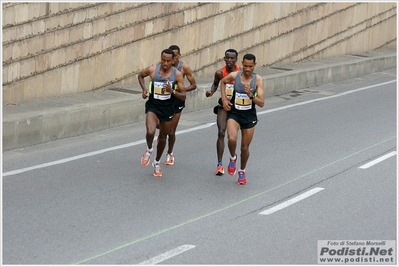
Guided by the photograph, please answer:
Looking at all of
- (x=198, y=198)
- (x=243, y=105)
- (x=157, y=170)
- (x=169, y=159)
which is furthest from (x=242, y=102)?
(x=169, y=159)

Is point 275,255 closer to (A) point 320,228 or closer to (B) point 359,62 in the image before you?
(A) point 320,228

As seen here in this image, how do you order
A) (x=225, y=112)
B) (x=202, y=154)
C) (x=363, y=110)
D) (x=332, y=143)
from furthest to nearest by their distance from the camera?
(x=363, y=110)
(x=332, y=143)
(x=202, y=154)
(x=225, y=112)

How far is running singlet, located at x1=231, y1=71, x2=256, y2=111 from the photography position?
38.6ft

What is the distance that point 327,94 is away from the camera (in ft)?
71.1

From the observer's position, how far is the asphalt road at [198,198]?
28.5 ft

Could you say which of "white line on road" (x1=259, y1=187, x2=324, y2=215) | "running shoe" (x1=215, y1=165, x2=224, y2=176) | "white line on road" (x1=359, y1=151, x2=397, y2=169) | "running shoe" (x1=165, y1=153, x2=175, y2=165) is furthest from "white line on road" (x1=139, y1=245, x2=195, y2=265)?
"white line on road" (x1=359, y1=151, x2=397, y2=169)

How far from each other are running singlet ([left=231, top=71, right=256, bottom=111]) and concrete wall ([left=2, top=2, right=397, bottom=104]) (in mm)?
5273

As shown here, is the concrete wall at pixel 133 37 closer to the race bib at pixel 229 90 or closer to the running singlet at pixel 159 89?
the running singlet at pixel 159 89

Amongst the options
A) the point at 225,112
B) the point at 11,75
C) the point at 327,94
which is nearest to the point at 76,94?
the point at 11,75

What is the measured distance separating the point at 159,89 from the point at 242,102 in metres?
1.16

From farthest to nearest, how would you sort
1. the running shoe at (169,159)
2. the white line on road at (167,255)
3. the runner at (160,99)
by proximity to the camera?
the running shoe at (169,159)
the runner at (160,99)
the white line on road at (167,255)

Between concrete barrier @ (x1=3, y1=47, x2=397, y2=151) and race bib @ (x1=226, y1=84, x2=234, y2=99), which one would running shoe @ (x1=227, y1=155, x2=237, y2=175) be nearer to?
race bib @ (x1=226, y1=84, x2=234, y2=99)

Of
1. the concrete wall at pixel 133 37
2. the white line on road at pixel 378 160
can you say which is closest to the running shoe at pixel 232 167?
the white line on road at pixel 378 160

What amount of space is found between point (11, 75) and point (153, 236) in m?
7.39
